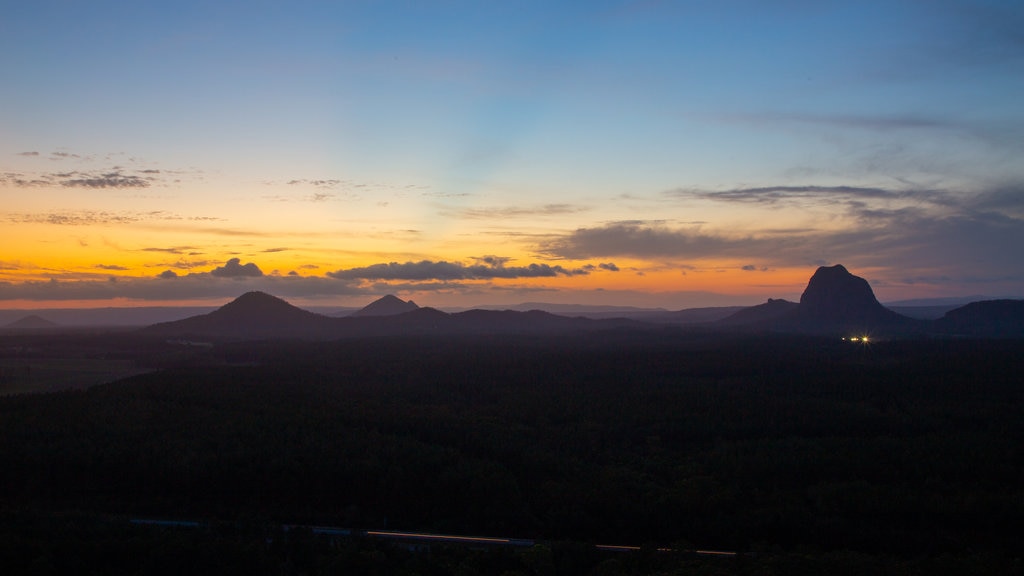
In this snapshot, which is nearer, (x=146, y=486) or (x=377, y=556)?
(x=377, y=556)

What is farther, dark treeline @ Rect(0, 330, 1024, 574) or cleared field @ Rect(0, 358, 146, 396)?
cleared field @ Rect(0, 358, 146, 396)

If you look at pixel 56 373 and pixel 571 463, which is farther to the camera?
pixel 56 373

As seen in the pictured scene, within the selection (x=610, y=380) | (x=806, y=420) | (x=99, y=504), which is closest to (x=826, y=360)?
(x=610, y=380)

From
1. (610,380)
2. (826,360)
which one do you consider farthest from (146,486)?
(826,360)

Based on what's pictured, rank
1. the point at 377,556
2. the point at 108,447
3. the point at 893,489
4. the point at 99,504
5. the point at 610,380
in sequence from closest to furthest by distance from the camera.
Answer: the point at 377,556
the point at 99,504
the point at 893,489
the point at 108,447
the point at 610,380

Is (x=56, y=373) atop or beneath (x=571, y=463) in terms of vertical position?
atop

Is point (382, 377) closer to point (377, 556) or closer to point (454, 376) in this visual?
point (454, 376)

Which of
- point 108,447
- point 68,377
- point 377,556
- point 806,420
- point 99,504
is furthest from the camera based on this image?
point 68,377

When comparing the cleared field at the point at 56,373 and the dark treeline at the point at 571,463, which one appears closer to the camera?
the dark treeline at the point at 571,463
